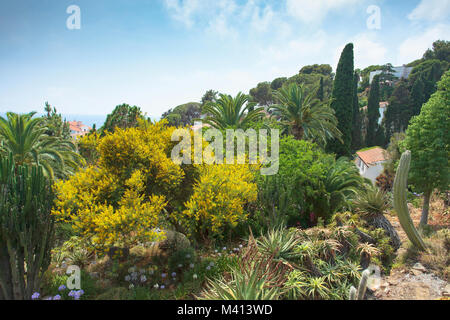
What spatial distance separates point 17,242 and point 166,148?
3.57 meters

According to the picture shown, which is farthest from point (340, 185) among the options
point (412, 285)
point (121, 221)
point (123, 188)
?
point (121, 221)

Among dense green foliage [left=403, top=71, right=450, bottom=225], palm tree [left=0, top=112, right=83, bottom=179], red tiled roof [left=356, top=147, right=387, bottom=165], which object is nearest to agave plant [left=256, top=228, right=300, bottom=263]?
dense green foliage [left=403, top=71, right=450, bottom=225]

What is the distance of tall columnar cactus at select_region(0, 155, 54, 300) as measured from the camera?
4.54 meters

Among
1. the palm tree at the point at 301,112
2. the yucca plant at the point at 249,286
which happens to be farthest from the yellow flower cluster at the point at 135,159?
the palm tree at the point at 301,112

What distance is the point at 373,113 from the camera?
35750mm

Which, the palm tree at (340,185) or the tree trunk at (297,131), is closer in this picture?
the palm tree at (340,185)

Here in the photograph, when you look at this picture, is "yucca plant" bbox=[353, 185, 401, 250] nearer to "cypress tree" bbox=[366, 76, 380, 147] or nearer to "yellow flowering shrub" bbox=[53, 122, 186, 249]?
"yellow flowering shrub" bbox=[53, 122, 186, 249]

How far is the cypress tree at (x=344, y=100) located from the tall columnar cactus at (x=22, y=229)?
66.6ft

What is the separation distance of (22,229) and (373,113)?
39971mm

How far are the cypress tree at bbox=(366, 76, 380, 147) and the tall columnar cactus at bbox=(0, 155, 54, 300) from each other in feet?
129

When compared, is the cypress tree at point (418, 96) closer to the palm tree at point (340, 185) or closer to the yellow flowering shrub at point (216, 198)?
the palm tree at point (340, 185)

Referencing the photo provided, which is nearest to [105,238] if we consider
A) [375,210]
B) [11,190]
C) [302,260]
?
[11,190]

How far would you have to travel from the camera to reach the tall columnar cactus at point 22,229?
14.9 feet

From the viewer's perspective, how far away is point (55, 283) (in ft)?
18.7
